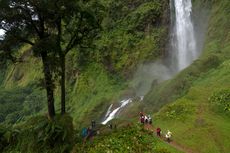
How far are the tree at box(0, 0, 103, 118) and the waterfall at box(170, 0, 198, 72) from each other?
2620cm

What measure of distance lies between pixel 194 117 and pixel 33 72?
61.1 metres

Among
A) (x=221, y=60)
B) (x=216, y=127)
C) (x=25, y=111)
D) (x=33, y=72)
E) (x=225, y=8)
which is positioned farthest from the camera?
(x=33, y=72)

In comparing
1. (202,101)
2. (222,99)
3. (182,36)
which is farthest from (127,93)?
(222,99)

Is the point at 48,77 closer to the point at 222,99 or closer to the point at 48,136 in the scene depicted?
the point at 48,136

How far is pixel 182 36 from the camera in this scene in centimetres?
5038

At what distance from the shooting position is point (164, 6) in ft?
185

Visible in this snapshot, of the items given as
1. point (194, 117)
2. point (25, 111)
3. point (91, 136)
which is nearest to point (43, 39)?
point (91, 136)

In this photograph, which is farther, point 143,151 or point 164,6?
point 164,6

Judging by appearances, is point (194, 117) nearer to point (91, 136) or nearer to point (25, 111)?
point (91, 136)

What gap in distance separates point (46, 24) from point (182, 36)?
2958 cm

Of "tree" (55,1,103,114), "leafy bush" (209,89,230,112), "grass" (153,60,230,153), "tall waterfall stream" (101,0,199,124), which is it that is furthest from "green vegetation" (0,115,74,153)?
"tall waterfall stream" (101,0,199,124)

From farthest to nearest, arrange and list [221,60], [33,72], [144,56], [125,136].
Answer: [33,72], [144,56], [221,60], [125,136]

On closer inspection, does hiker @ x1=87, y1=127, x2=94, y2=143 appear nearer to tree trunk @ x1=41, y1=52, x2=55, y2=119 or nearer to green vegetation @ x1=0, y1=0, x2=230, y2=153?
green vegetation @ x1=0, y1=0, x2=230, y2=153

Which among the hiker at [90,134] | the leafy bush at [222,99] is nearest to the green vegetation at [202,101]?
the leafy bush at [222,99]
